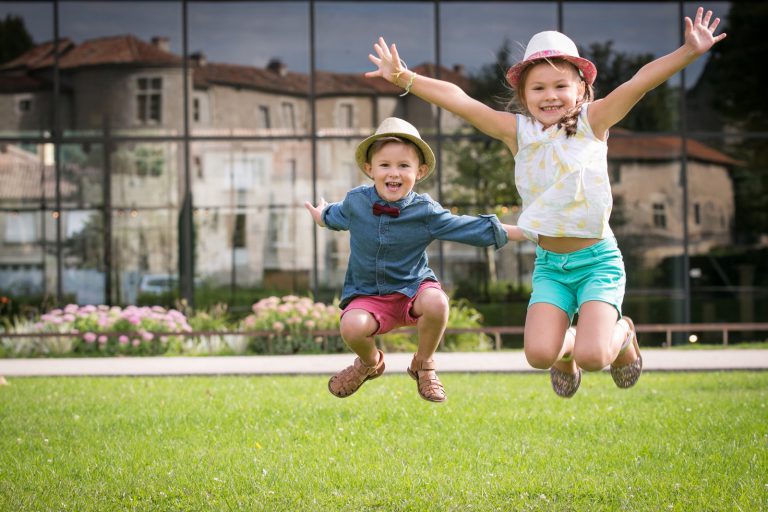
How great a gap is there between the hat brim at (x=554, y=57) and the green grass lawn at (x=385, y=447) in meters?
2.45

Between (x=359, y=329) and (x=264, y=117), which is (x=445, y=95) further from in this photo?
(x=264, y=117)

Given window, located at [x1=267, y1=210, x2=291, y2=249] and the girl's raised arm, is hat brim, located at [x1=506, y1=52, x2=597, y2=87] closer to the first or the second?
the girl's raised arm

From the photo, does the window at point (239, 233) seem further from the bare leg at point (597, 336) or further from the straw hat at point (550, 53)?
the bare leg at point (597, 336)

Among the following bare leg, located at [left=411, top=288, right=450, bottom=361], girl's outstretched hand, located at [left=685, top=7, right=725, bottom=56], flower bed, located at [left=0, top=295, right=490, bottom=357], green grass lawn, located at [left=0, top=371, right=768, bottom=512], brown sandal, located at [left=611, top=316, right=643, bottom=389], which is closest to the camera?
girl's outstretched hand, located at [left=685, top=7, right=725, bottom=56]

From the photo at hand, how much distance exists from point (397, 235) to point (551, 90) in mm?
1137

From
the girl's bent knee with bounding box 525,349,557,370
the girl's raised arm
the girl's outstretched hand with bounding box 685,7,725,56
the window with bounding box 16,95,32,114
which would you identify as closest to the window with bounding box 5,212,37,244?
the window with bounding box 16,95,32,114

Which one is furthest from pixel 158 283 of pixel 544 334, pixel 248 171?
pixel 544 334

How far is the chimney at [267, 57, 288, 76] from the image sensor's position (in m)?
17.8

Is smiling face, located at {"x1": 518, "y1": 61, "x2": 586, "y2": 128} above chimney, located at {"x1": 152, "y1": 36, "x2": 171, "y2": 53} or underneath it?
underneath

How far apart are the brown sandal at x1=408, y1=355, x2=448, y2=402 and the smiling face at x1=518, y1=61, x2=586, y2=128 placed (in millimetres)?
1502

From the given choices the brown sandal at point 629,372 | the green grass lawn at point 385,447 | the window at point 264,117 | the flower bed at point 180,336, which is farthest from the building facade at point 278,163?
the brown sandal at point 629,372

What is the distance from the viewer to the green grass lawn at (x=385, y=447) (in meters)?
6.22

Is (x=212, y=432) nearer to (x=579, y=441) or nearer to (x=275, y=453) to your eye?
(x=275, y=453)

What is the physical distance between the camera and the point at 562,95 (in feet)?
18.2
